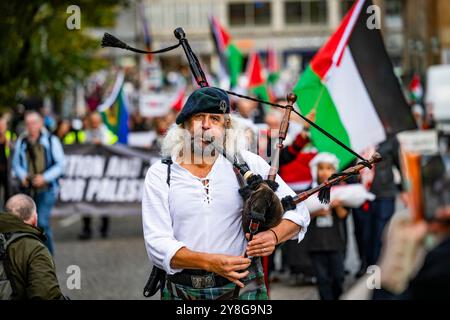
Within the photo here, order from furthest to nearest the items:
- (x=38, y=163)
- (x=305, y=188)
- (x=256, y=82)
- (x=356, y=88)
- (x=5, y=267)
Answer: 1. (x=256, y=82)
2. (x=38, y=163)
3. (x=305, y=188)
4. (x=356, y=88)
5. (x=5, y=267)

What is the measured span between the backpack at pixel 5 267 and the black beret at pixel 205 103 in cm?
102

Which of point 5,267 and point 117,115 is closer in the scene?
point 5,267

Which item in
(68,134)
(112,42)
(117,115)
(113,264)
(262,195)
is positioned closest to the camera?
(262,195)

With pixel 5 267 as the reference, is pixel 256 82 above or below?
above

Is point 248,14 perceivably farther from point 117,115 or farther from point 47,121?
point 117,115

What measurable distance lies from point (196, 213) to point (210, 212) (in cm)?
6

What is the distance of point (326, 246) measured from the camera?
876 centimetres

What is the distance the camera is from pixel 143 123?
901 inches

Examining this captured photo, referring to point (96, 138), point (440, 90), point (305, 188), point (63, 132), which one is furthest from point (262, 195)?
point (440, 90)

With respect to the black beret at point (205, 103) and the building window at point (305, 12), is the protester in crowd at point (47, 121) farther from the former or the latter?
the building window at point (305, 12)

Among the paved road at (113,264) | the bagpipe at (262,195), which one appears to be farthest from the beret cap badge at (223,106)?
the paved road at (113,264)

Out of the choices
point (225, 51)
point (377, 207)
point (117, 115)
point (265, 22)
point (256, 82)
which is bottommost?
point (377, 207)
